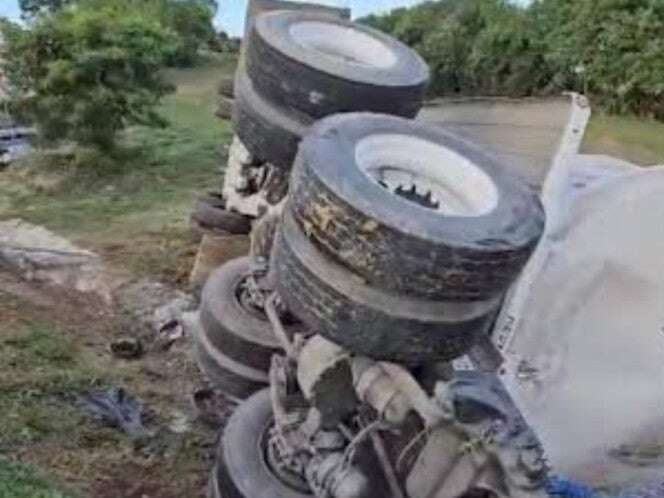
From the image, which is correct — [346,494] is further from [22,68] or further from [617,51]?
[617,51]

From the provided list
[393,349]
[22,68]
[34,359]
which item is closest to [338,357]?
[393,349]

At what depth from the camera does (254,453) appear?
4.21m

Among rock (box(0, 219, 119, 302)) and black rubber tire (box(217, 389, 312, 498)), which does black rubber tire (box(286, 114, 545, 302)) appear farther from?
rock (box(0, 219, 119, 302))

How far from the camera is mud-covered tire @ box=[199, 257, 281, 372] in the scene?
4926mm

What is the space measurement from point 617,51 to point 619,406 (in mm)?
10562

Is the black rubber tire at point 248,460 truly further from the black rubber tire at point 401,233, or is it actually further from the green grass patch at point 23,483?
the black rubber tire at point 401,233

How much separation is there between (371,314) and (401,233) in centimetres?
27

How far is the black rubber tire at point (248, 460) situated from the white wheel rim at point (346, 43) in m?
1.62

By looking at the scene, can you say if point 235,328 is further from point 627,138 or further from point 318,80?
point 627,138

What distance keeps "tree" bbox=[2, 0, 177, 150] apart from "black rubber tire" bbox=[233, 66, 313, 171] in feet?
20.6

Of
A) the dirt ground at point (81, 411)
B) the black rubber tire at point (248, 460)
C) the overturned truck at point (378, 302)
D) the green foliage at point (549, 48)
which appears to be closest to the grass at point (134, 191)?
the dirt ground at point (81, 411)

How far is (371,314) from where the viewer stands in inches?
131

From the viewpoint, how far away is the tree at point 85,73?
11.2 meters

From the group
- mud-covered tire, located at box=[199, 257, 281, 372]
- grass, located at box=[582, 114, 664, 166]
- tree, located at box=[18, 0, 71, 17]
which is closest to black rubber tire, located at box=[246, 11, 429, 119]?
mud-covered tire, located at box=[199, 257, 281, 372]
